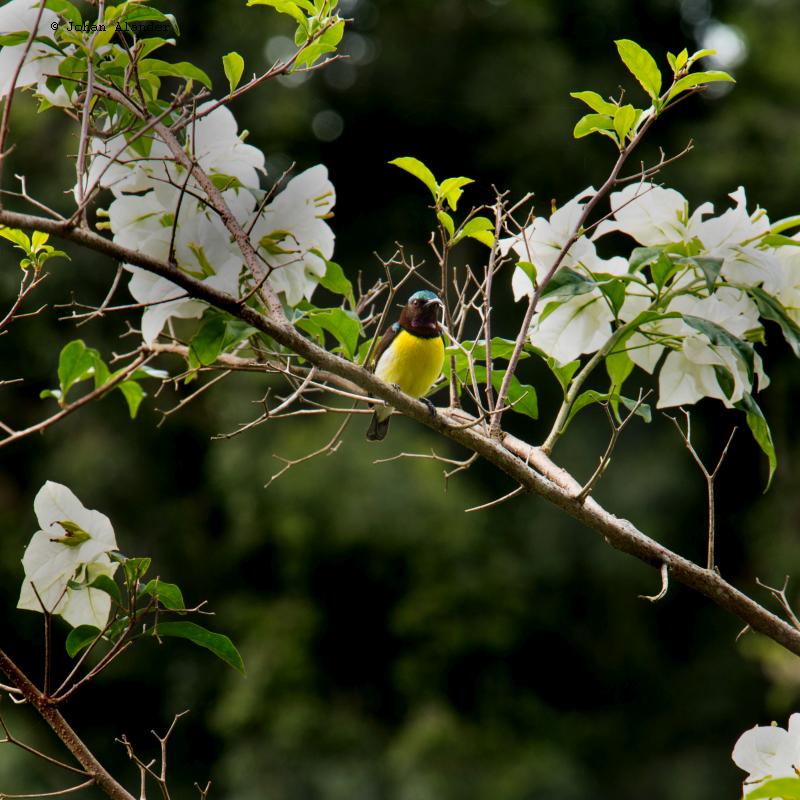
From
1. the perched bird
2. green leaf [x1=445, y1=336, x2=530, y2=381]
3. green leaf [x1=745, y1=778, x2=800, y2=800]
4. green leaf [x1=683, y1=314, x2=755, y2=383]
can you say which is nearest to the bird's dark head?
the perched bird

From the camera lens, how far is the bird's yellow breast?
213 cm

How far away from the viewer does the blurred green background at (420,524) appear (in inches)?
236

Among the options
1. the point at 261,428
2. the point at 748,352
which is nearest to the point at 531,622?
the point at 261,428

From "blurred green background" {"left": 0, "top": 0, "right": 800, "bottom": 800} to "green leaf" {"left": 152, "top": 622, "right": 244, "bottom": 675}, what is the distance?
15.7 feet

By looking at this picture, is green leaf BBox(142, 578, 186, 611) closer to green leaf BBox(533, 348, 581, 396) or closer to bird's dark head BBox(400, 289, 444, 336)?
green leaf BBox(533, 348, 581, 396)

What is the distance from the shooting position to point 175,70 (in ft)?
3.10

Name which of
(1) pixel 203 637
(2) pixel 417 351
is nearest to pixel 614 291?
(1) pixel 203 637

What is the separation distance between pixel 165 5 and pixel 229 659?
20.7 ft

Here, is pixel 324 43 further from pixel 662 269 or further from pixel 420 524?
pixel 420 524

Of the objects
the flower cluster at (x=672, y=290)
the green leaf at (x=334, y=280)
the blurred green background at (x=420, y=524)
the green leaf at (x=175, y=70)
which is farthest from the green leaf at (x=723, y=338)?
the blurred green background at (x=420, y=524)

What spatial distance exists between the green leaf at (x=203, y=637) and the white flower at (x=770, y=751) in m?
0.41

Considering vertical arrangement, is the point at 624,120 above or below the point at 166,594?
above

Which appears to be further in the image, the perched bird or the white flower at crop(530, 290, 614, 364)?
the perched bird

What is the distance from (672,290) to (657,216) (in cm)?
7
